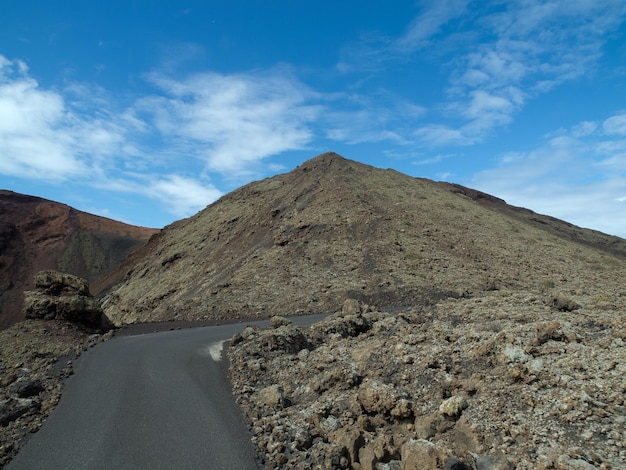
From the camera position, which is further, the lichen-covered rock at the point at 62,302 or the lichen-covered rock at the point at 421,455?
the lichen-covered rock at the point at 62,302

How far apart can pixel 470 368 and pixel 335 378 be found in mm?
2764

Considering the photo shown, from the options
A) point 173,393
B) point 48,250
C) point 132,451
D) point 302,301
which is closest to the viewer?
point 132,451

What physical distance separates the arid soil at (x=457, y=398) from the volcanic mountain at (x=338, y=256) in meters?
14.1

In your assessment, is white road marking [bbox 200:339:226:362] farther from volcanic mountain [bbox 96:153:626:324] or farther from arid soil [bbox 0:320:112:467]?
volcanic mountain [bbox 96:153:626:324]

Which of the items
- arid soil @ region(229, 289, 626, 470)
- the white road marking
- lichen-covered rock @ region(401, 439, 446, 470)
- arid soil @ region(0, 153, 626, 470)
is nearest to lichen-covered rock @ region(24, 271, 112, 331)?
arid soil @ region(0, 153, 626, 470)

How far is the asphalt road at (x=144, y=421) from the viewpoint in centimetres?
623

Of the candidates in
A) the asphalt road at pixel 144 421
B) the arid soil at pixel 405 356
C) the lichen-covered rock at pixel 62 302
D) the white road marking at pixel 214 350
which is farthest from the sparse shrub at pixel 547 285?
the lichen-covered rock at pixel 62 302

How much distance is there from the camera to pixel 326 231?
33.8 m

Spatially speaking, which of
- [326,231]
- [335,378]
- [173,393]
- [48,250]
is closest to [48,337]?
[173,393]

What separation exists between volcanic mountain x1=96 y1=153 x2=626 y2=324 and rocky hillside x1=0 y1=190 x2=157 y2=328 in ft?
91.2

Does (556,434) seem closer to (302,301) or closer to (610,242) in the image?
(302,301)

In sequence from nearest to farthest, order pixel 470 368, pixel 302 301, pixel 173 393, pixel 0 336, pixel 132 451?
1. pixel 132 451
2. pixel 470 368
3. pixel 173 393
4. pixel 0 336
5. pixel 302 301

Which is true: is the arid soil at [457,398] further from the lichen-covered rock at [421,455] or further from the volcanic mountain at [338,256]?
the volcanic mountain at [338,256]

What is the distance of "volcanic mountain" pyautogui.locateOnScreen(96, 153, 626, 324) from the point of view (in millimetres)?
25750
